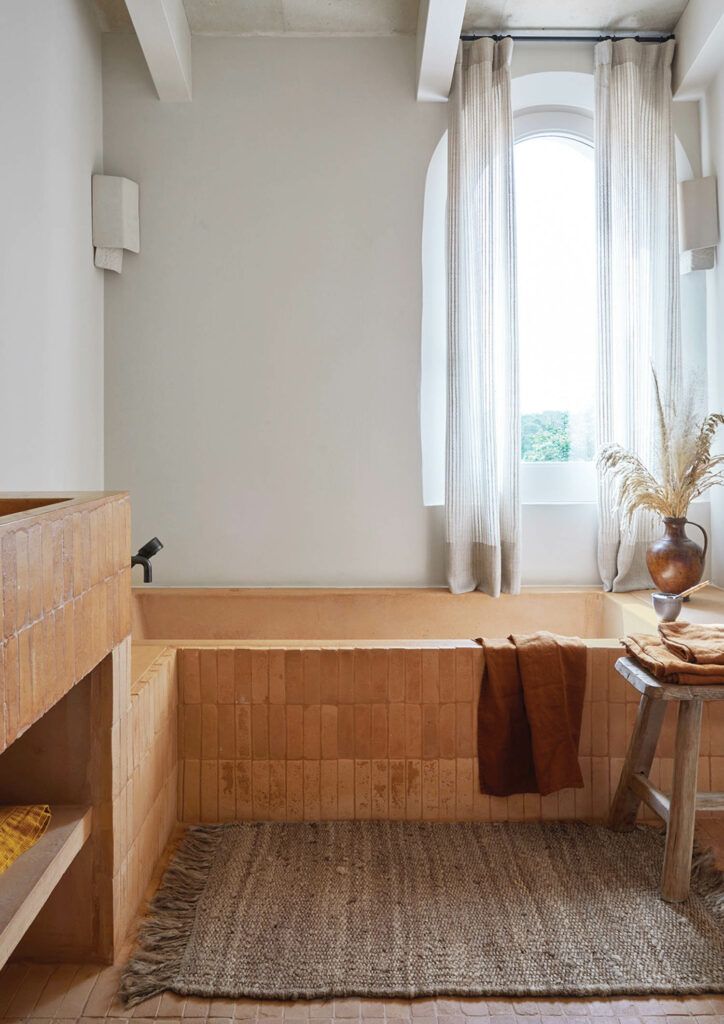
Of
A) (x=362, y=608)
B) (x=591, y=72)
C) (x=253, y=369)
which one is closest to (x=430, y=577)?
(x=362, y=608)

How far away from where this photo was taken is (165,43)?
267cm

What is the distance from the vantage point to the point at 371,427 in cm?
305

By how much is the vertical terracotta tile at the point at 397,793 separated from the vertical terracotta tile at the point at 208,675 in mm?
487

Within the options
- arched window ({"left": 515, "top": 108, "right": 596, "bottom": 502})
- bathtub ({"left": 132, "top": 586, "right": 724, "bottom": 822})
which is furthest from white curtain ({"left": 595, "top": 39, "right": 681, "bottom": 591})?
bathtub ({"left": 132, "top": 586, "right": 724, "bottom": 822})

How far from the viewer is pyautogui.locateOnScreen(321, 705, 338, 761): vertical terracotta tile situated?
203cm

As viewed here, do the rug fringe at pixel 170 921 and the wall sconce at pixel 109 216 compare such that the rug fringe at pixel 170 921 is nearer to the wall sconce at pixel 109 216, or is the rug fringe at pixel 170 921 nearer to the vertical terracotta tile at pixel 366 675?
A: the vertical terracotta tile at pixel 366 675

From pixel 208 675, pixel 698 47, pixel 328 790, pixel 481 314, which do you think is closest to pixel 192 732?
pixel 208 675

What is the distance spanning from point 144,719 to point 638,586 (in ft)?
6.44

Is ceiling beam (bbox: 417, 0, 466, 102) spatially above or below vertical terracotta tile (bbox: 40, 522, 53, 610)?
above

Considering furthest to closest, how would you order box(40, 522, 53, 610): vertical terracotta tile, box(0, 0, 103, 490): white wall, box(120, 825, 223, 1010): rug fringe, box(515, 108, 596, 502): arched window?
1. box(515, 108, 596, 502): arched window
2. box(0, 0, 103, 490): white wall
3. box(120, 825, 223, 1010): rug fringe
4. box(40, 522, 53, 610): vertical terracotta tile

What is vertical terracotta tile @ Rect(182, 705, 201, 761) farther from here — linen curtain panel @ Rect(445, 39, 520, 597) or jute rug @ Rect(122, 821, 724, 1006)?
linen curtain panel @ Rect(445, 39, 520, 597)

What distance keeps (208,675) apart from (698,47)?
265 cm

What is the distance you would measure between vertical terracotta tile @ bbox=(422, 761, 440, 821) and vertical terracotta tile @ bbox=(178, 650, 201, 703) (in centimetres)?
60

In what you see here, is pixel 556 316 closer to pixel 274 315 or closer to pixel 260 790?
pixel 274 315
